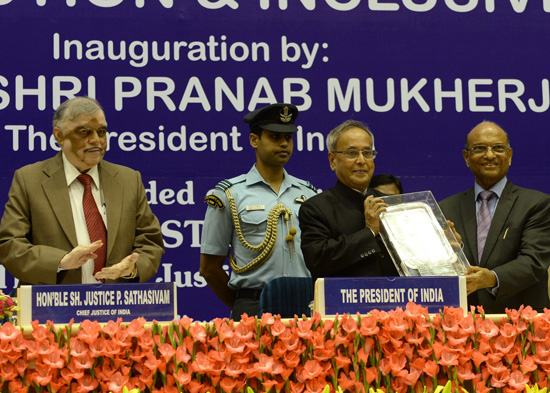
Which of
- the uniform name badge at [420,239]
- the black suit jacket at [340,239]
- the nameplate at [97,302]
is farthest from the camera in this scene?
the black suit jacket at [340,239]

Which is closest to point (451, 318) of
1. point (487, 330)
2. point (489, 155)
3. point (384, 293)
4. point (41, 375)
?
point (487, 330)

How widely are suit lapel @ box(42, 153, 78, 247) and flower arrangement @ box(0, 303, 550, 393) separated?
918 mm

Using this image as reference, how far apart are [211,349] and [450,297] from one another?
0.69 m

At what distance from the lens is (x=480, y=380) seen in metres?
2.00

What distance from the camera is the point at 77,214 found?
115 inches

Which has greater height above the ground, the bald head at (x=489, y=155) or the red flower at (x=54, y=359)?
the bald head at (x=489, y=155)

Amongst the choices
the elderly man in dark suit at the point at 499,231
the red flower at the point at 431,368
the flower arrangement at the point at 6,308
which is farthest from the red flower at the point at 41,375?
the elderly man in dark suit at the point at 499,231

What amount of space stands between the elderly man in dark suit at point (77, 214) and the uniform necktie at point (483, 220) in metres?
1.22

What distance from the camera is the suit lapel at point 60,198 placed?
285 centimetres

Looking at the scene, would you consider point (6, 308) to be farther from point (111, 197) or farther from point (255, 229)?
point (255, 229)

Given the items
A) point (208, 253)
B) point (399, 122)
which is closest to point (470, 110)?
point (399, 122)

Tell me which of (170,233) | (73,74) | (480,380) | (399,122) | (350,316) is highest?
(73,74)

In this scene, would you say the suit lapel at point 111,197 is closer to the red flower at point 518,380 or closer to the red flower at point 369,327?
the red flower at point 369,327

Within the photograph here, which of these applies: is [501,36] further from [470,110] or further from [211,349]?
[211,349]
